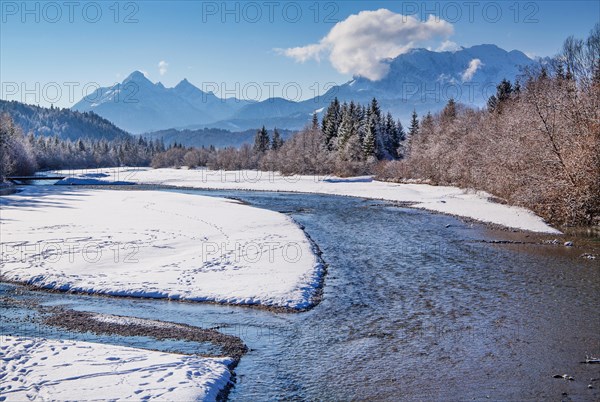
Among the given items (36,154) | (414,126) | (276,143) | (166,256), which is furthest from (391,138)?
(36,154)

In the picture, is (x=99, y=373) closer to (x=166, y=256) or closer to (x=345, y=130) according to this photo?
(x=166, y=256)

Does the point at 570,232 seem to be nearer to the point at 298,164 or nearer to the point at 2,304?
the point at 2,304

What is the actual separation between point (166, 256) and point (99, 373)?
1302cm

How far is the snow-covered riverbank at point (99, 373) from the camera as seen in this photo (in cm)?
905

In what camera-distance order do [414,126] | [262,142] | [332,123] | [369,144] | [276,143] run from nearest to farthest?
1. [369,144]
2. [414,126]
3. [332,123]
4. [276,143]
5. [262,142]

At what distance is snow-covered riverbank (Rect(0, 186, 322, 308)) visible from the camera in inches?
694

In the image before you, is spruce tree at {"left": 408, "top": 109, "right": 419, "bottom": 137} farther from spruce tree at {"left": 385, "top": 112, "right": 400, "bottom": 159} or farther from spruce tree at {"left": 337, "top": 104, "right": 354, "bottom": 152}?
spruce tree at {"left": 337, "top": 104, "right": 354, "bottom": 152}

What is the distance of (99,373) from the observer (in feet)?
32.6

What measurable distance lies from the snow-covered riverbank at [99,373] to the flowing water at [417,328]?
908 millimetres

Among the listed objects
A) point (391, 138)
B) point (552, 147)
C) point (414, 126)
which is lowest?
point (552, 147)

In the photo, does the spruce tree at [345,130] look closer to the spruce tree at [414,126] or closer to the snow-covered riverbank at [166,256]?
the spruce tree at [414,126]

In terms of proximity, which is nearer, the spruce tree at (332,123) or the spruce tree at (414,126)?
the spruce tree at (414,126)

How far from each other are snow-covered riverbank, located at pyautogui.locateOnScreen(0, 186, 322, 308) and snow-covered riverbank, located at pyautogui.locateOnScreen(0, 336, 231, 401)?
5545 millimetres

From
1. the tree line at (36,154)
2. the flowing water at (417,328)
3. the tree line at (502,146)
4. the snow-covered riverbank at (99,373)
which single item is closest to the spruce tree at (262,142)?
the tree line at (502,146)
